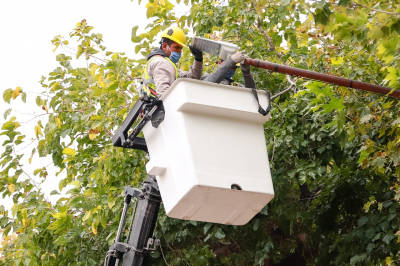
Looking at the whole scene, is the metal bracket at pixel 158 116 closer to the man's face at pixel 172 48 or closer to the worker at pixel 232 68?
the worker at pixel 232 68

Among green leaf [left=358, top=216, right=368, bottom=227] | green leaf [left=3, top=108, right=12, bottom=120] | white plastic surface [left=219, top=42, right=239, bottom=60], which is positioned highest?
white plastic surface [left=219, top=42, right=239, bottom=60]

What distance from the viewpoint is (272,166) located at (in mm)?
6113

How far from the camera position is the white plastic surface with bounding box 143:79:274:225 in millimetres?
3861

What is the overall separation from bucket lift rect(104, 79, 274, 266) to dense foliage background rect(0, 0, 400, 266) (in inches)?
58.8

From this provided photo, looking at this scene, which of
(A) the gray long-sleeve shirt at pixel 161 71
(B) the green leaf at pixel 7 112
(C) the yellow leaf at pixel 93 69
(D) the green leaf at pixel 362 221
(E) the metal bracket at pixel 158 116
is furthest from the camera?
(B) the green leaf at pixel 7 112

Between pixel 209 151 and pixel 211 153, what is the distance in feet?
0.06

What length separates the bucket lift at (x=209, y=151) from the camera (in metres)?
3.87

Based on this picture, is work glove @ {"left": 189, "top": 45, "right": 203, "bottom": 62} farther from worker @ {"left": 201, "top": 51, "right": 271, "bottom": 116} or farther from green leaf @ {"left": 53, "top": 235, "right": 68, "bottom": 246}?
green leaf @ {"left": 53, "top": 235, "right": 68, "bottom": 246}

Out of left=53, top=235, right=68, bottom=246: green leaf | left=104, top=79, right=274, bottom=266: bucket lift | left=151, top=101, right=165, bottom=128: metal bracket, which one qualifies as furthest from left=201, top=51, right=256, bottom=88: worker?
left=53, top=235, right=68, bottom=246: green leaf

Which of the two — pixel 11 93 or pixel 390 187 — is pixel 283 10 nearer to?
pixel 390 187

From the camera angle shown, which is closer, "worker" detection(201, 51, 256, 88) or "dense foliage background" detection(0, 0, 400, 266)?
"worker" detection(201, 51, 256, 88)

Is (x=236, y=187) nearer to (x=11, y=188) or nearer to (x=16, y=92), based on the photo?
(x=16, y=92)

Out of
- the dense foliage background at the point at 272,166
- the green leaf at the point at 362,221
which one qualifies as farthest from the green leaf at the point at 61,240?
the green leaf at the point at 362,221

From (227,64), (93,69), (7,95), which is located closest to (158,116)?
(227,64)
